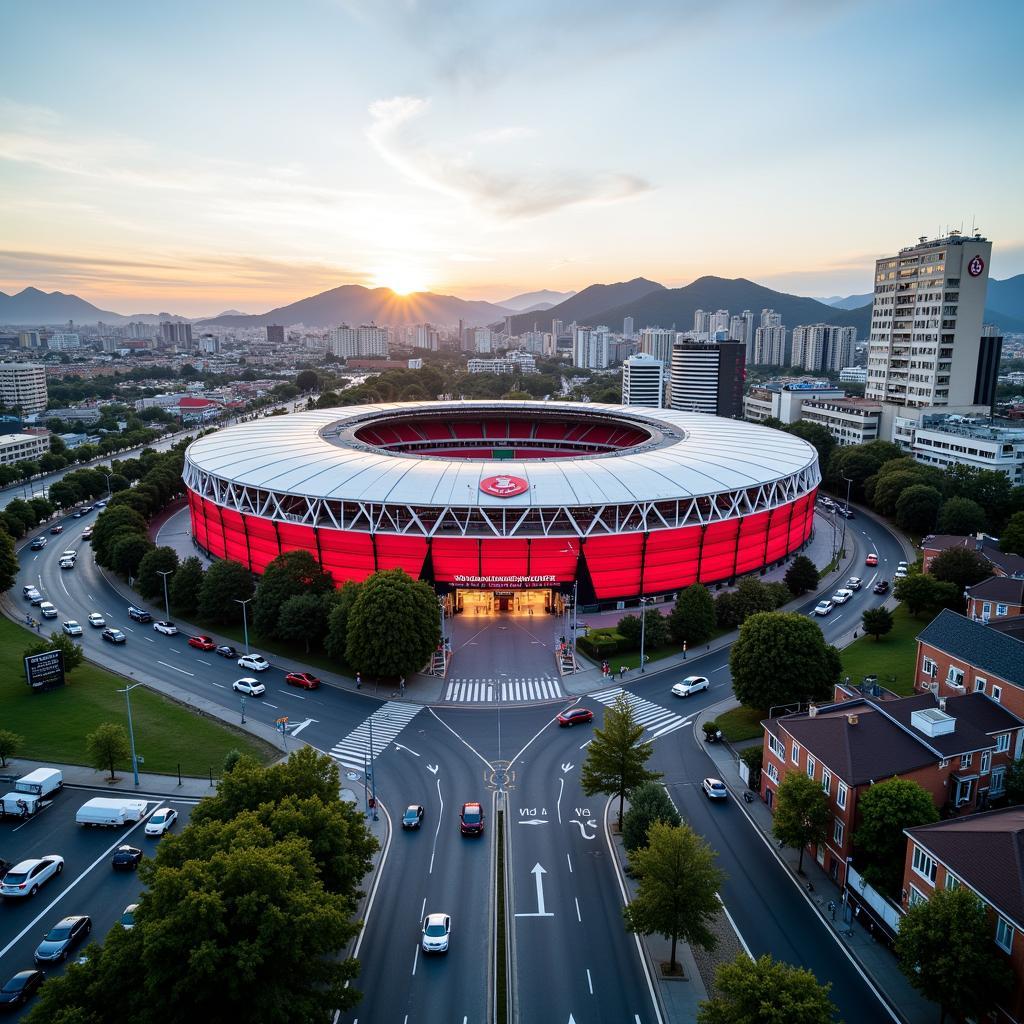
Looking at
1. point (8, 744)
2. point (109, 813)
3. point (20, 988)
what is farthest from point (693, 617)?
point (8, 744)

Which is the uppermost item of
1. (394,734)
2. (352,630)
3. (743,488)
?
(743,488)

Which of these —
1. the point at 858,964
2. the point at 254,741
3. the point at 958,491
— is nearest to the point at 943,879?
the point at 858,964

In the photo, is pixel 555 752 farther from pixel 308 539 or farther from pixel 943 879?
pixel 308 539

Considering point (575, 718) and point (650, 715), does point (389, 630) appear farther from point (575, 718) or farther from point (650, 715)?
point (650, 715)

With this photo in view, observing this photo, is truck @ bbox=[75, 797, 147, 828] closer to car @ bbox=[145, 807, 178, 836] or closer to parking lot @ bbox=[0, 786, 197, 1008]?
parking lot @ bbox=[0, 786, 197, 1008]

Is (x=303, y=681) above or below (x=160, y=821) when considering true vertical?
below

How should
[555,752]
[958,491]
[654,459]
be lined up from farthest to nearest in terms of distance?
[958,491], [654,459], [555,752]

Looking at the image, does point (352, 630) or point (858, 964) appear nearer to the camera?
point (858, 964)
